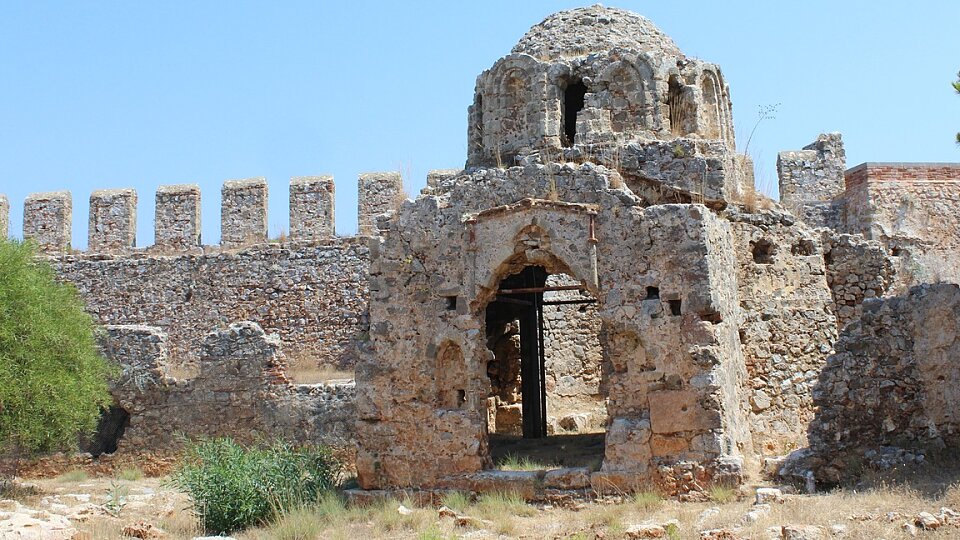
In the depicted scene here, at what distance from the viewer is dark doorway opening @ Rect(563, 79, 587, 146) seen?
1505 cm

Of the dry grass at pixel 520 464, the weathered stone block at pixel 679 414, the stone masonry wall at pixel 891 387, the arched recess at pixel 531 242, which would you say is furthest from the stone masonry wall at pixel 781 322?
the dry grass at pixel 520 464

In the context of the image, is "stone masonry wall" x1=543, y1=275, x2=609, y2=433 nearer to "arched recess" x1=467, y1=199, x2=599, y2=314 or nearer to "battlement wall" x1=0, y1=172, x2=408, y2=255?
"battlement wall" x1=0, y1=172, x2=408, y2=255

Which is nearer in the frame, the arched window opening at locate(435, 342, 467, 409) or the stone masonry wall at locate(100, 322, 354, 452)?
the arched window opening at locate(435, 342, 467, 409)

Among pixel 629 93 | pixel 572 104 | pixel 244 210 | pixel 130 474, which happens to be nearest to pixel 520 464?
pixel 629 93

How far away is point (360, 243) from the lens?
2556 cm

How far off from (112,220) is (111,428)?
7776 millimetres

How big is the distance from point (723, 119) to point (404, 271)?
559 cm

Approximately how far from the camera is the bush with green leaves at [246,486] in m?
12.1

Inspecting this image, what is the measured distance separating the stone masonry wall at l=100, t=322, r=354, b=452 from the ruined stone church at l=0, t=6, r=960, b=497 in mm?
44

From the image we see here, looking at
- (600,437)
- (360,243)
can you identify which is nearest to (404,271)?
(600,437)

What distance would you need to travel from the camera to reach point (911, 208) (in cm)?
2441

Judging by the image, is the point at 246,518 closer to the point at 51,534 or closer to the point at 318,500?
the point at 318,500

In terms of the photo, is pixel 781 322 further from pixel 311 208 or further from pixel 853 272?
pixel 311 208

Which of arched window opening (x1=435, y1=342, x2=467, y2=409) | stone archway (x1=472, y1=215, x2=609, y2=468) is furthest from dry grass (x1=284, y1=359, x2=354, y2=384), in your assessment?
arched window opening (x1=435, y1=342, x2=467, y2=409)
